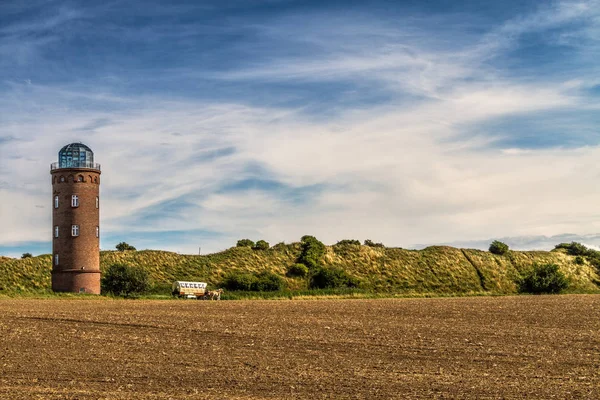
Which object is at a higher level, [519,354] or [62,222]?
[62,222]

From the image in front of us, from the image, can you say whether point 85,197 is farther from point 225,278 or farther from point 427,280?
point 427,280

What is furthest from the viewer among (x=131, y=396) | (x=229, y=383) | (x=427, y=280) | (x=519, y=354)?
(x=427, y=280)

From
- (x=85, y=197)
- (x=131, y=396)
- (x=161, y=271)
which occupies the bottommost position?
(x=131, y=396)

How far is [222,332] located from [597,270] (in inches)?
3167

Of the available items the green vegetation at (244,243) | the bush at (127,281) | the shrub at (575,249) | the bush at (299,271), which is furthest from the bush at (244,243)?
the shrub at (575,249)

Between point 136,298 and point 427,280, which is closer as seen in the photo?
point 136,298

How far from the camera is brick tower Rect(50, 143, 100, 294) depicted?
7131cm

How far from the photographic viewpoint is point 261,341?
31531 mm

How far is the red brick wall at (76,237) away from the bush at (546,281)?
4632 centimetres

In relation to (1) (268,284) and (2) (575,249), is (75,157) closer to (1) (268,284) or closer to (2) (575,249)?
(1) (268,284)

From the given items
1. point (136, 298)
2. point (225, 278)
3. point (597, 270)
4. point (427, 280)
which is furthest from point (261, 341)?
point (597, 270)

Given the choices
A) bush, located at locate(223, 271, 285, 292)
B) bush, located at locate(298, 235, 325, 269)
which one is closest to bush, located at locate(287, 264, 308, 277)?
bush, located at locate(298, 235, 325, 269)

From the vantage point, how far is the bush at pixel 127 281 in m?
71.9

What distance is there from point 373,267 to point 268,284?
18.7 metres
